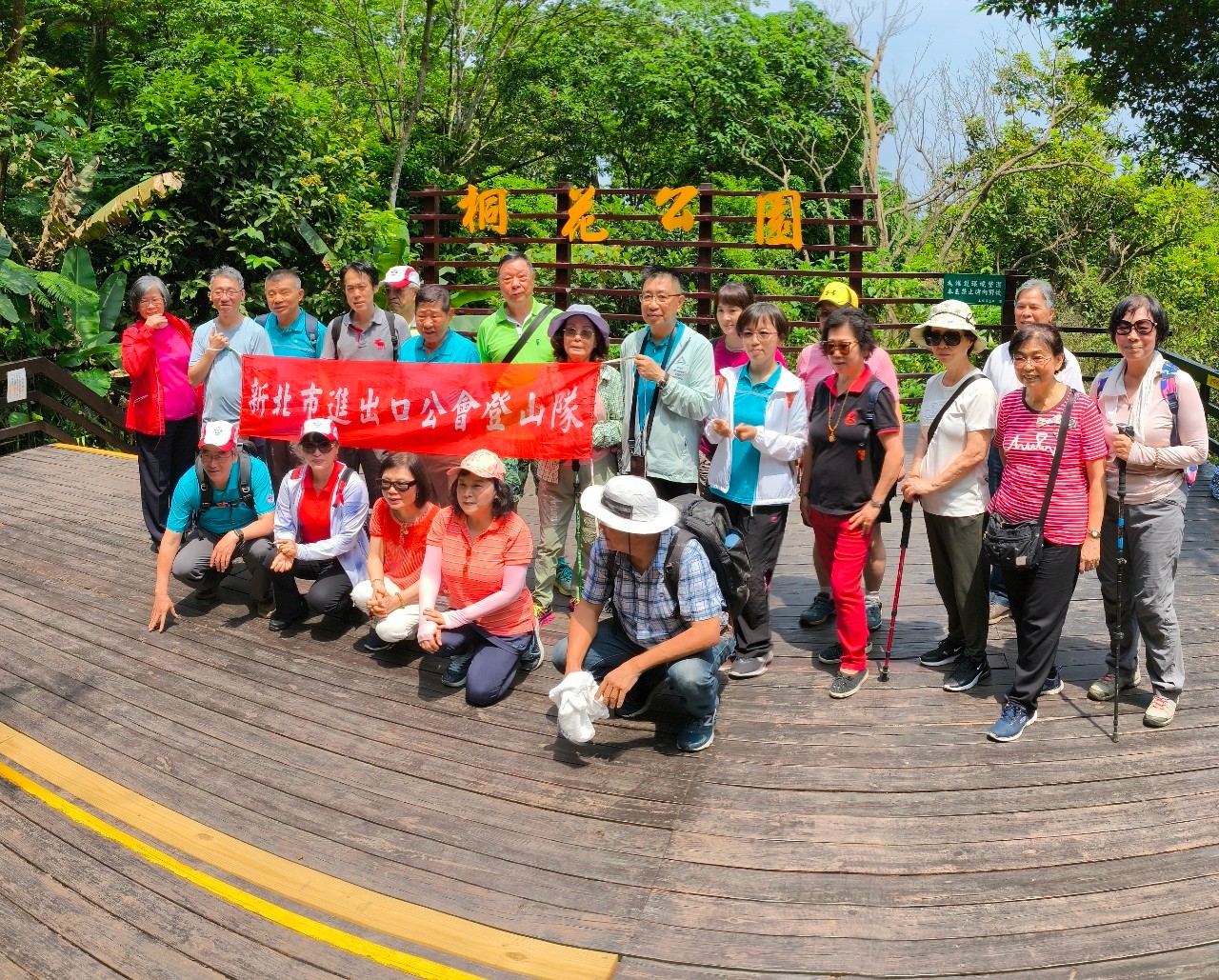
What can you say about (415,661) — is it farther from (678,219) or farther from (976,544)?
(678,219)

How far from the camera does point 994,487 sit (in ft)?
19.9

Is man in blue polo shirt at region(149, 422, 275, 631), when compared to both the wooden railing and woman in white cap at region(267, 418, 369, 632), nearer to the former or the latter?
woman in white cap at region(267, 418, 369, 632)

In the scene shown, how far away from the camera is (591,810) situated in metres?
4.12

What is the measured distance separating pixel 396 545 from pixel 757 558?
183 centimetres

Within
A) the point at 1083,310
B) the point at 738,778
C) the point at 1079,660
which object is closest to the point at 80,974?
the point at 738,778

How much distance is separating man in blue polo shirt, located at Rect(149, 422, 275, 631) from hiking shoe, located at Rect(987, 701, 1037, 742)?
12.3 feet

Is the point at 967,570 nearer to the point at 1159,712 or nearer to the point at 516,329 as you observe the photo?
the point at 1159,712

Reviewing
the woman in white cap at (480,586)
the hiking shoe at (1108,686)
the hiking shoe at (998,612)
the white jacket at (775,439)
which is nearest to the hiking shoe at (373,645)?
the woman in white cap at (480,586)

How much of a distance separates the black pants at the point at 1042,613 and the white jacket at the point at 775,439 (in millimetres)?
1105

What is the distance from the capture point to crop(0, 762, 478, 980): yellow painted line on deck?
3.33 meters

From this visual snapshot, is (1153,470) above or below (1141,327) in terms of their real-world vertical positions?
below

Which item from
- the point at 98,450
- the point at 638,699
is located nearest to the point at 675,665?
the point at 638,699

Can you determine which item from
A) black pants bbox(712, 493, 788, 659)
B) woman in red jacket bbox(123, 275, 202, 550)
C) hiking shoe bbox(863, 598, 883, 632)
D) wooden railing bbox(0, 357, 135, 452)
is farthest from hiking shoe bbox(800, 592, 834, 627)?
wooden railing bbox(0, 357, 135, 452)

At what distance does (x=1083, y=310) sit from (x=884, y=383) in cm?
1536
